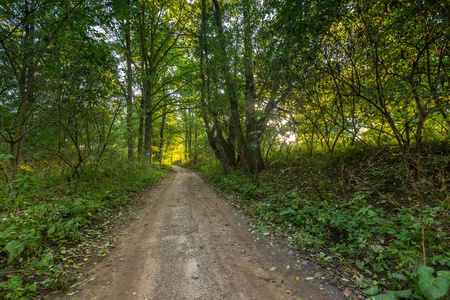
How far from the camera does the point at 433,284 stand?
6.22ft

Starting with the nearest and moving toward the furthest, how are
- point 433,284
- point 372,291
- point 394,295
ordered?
point 433,284
point 394,295
point 372,291

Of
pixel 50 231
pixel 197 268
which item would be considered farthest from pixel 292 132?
pixel 50 231

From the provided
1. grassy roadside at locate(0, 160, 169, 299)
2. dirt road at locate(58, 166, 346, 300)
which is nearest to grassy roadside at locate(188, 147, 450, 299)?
dirt road at locate(58, 166, 346, 300)

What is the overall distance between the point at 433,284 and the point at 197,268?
2.87 meters

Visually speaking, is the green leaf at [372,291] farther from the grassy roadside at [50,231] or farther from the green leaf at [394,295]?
the grassy roadside at [50,231]

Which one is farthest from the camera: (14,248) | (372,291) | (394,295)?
(14,248)

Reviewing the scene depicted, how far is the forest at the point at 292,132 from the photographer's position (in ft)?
9.29

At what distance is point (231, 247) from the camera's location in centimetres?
364

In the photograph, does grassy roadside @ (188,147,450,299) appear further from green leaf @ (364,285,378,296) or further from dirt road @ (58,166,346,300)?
dirt road @ (58,166,346,300)

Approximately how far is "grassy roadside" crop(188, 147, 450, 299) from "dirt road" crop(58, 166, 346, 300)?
0.56m

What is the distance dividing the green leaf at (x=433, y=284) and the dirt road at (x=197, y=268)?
2.85ft

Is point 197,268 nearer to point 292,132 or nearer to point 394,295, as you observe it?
point 394,295

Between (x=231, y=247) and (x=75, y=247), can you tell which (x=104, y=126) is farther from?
(x=231, y=247)

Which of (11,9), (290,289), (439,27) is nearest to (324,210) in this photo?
(290,289)
